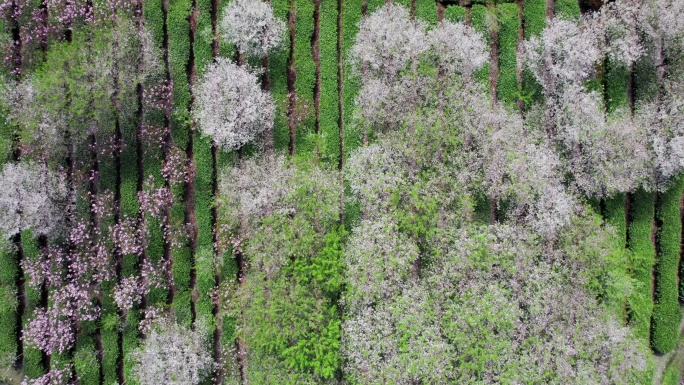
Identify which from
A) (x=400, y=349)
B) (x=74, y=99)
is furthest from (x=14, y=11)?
(x=400, y=349)

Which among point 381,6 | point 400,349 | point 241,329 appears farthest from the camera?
point 381,6

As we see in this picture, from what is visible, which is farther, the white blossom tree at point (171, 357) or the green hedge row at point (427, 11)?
the green hedge row at point (427, 11)

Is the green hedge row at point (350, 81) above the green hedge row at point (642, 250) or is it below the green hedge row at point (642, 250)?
above

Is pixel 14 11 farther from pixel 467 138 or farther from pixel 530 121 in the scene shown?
pixel 530 121

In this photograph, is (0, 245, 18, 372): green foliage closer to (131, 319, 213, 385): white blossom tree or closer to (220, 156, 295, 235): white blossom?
(131, 319, 213, 385): white blossom tree

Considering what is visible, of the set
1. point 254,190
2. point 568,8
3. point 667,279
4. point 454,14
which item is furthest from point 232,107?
point 667,279

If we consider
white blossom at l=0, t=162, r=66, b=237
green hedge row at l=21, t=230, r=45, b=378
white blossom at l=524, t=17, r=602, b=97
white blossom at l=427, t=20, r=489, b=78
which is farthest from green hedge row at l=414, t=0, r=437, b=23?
green hedge row at l=21, t=230, r=45, b=378

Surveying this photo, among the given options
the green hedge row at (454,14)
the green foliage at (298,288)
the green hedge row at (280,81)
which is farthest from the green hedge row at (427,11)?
the green foliage at (298,288)

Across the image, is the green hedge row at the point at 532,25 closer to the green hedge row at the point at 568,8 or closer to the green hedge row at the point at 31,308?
the green hedge row at the point at 568,8
